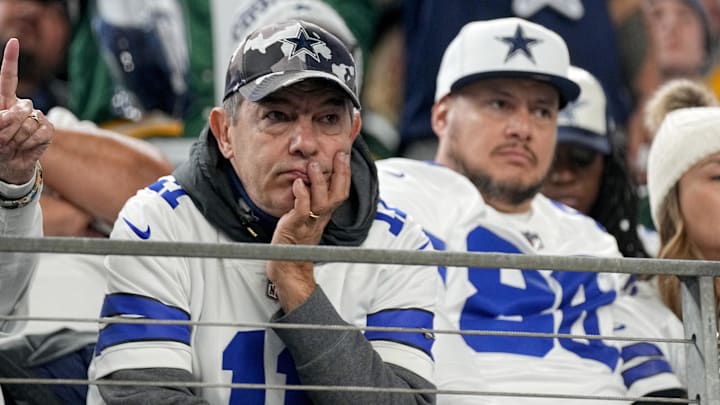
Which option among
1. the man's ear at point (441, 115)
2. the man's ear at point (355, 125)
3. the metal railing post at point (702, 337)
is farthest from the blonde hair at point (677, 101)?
the metal railing post at point (702, 337)

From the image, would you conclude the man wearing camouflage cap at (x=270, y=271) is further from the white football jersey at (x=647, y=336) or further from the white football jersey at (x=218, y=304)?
the white football jersey at (x=647, y=336)

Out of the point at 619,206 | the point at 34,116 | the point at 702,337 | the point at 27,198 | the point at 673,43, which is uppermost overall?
the point at 673,43

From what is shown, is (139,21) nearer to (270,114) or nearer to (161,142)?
(161,142)

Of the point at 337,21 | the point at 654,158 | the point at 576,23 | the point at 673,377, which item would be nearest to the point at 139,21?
the point at 337,21

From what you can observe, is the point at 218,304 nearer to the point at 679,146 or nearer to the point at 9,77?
the point at 9,77

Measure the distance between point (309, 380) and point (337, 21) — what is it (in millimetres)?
1763

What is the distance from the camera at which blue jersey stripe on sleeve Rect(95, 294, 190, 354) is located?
→ 7.97 feet

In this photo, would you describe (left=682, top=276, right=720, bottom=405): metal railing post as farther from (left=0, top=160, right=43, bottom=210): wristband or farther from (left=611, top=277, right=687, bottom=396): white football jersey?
(left=0, top=160, right=43, bottom=210): wristband

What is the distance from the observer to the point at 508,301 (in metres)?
3.14

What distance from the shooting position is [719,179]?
10.7 ft

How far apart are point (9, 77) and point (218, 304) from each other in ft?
1.68

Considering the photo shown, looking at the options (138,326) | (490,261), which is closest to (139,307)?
(138,326)

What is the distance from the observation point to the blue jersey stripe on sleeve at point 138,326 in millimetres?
2428

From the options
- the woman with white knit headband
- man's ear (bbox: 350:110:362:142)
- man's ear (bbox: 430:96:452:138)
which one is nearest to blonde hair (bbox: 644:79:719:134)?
the woman with white knit headband
